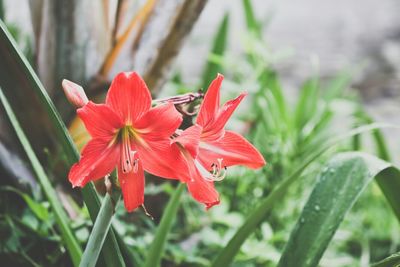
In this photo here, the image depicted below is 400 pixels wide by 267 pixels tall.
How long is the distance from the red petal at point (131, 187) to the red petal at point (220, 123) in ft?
0.27

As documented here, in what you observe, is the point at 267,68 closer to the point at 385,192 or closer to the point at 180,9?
the point at 180,9

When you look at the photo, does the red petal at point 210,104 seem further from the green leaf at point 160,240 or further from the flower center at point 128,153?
the green leaf at point 160,240

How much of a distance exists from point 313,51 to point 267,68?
144 cm

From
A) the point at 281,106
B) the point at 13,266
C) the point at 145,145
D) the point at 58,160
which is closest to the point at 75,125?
the point at 58,160

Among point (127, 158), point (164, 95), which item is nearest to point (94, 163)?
point (127, 158)

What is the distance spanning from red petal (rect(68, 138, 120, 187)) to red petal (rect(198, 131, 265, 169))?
0.35ft

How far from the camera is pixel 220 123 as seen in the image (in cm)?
53

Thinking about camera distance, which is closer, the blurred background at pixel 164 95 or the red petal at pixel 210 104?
the red petal at pixel 210 104

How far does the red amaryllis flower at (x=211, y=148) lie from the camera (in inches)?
19.5

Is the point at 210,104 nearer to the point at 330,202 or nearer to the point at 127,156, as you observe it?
the point at 127,156


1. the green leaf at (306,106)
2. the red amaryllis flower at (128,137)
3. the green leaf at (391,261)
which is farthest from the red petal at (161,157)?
the green leaf at (306,106)

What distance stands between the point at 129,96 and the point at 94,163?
0.23ft

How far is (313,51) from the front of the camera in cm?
284

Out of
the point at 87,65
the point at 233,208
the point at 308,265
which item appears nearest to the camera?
the point at 308,265
